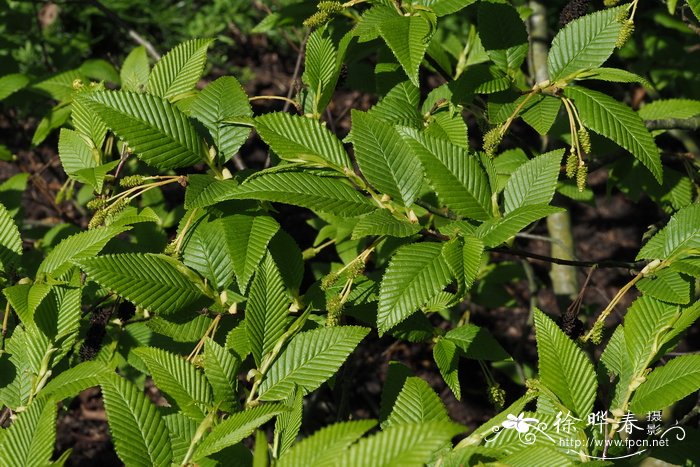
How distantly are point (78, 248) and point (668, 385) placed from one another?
1.26m

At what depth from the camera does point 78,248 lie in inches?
63.0

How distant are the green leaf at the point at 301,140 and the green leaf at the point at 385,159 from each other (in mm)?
47

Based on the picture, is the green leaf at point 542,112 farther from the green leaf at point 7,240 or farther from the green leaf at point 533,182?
the green leaf at point 7,240

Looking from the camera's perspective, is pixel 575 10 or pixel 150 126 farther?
pixel 575 10

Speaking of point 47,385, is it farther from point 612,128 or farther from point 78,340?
point 612,128

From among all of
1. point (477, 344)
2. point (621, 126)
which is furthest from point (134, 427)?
point (621, 126)

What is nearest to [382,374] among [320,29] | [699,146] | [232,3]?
[699,146]

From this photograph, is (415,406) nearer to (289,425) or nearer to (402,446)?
(289,425)

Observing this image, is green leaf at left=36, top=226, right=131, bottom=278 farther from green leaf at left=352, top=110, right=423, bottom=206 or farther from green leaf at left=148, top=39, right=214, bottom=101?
green leaf at left=352, top=110, right=423, bottom=206

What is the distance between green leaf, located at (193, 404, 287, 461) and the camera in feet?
4.12

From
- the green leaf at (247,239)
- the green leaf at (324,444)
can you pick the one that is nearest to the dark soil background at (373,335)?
the green leaf at (247,239)

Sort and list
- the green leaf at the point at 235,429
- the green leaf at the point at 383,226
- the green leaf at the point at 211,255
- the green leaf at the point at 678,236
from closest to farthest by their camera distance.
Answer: the green leaf at the point at 235,429 < the green leaf at the point at 383,226 < the green leaf at the point at 678,236 < the green leaf at the point at 211,255

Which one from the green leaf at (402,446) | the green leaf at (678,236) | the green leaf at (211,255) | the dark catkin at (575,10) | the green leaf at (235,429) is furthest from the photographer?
the dark catkin at (575,10)

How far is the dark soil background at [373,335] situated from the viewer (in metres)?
3.32
